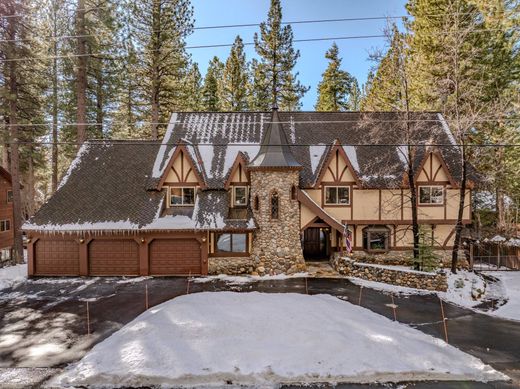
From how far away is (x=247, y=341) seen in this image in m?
8.52

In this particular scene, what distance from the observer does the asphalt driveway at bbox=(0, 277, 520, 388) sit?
8.71 metres

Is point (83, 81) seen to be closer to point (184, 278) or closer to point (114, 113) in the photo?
point (114, 113)

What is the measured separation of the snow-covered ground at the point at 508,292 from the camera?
12224 mm

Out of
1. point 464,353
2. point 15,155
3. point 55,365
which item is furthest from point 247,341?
point 15,155

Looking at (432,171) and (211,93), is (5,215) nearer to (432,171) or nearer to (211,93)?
(211,93)

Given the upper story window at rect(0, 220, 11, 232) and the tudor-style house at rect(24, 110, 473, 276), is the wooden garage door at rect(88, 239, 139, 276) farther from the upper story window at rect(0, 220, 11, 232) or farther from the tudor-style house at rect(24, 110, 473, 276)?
the upper story window at rect(0, 220, 11, 232)

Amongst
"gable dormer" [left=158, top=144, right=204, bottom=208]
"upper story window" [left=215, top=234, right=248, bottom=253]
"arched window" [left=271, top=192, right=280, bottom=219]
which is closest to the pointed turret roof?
"arched window" [left=271, top=192, right=280, bottom=219]

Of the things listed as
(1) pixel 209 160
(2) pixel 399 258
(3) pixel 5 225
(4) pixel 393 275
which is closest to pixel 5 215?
(3) pixel 5 225

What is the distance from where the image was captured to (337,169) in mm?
18594

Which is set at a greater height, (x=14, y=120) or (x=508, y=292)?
Result: (x=14, y=120)

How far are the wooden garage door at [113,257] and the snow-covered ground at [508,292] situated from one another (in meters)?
18.0

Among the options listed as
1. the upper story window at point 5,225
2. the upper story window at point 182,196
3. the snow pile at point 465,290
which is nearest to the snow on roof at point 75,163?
the upper story window at point 182,196

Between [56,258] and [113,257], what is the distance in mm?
3295

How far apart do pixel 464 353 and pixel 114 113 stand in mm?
32007
